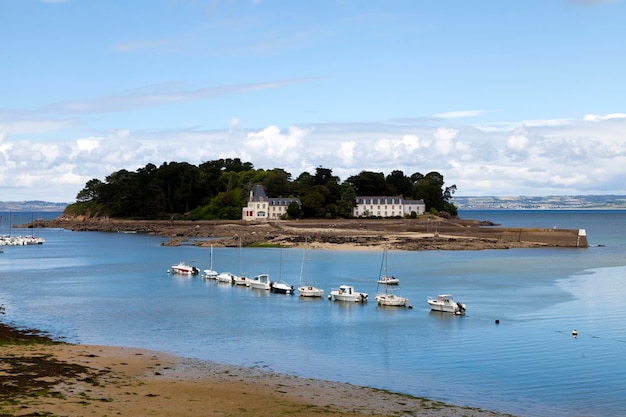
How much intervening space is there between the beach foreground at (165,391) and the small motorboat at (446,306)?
1828 centimetres

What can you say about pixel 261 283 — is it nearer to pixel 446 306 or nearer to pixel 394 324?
pixel 446 306

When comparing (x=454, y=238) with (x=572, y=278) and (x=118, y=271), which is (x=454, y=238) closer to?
(x=572, y=278)

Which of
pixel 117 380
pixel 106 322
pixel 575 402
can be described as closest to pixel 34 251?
pixel 106 322

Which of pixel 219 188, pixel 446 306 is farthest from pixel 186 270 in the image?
pixel 219 188

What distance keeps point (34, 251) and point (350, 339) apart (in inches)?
3061

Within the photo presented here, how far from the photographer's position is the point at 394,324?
40344mm

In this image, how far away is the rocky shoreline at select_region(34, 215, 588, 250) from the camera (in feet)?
324

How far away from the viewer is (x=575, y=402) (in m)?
24.3

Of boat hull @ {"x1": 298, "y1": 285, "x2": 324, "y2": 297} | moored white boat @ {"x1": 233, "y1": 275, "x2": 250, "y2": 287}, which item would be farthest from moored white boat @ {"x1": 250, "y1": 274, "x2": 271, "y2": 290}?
boat hull @ {"x1": 298, "y1": 285, "x2": 324, "y2": 297}

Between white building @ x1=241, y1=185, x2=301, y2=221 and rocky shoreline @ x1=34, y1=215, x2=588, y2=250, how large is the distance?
14.6 feet

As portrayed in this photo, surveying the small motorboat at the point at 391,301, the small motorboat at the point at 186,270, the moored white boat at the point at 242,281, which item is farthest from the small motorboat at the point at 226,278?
the small motorboat at the point at 391,301

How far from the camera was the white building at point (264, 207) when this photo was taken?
13788cm

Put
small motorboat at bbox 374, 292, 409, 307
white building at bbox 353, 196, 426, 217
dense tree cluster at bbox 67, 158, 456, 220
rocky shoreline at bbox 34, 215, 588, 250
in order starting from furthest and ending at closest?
1. dense tree cluster at bbox 67, 158, 456, 220
2. white building at bbox 353, 196, 426, 217
3. rocky shoreline at bbox 34, 215, 588, 250
4. small motorboat at bbox 374, 292, 409, 307

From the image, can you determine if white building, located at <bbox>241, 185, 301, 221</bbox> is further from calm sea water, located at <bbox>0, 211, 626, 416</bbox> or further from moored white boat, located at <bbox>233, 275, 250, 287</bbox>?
moored white boat, located at <bbox>233, 275, 250, 287</bbox>
